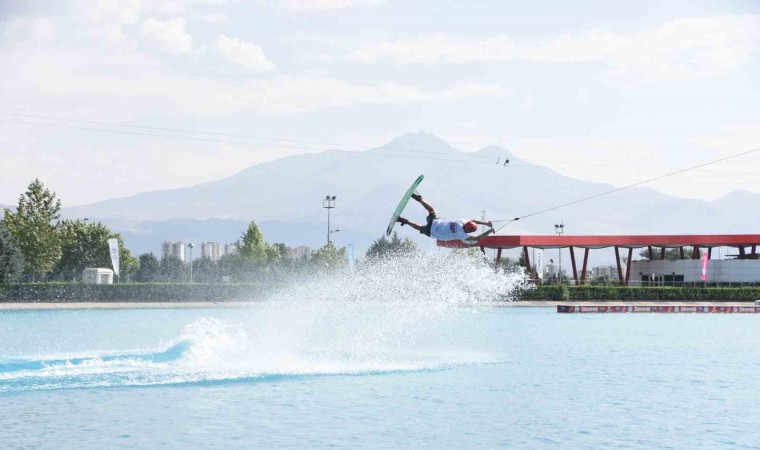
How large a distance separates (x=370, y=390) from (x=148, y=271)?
17273cm

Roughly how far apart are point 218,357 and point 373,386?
715 centimetres

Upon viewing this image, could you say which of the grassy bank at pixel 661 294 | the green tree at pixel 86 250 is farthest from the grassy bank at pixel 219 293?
the green tree at pixel 86 250

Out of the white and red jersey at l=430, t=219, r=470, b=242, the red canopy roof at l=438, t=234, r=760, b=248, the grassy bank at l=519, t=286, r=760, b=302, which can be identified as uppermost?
the red canopy roof at l=438, t=234, r=760, b=248

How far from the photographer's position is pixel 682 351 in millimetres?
44469

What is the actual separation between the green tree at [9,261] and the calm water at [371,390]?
35027 millimetres

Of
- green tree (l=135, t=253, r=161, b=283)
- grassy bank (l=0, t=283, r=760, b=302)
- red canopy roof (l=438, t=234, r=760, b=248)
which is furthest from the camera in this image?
green tree (l=135, t=253, r=161, b=283)

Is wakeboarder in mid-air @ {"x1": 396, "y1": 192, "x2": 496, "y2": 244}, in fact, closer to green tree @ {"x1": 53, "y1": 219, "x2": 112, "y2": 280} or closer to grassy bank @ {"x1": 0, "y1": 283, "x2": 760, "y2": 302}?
grassy bank @ {"x1": 0, "y1": 283, "x2": 760, "y2": 302}

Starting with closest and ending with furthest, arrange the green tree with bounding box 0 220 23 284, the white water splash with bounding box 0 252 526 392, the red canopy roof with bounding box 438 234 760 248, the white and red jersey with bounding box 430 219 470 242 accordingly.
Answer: the white and red jersey with bounding box 430 219 470 242 → the white water splash with bounding box 0 252 526 392 → the green tree with bounding box 0 220 23 284 → the red canopy roof with bounding box 438 234 760 248

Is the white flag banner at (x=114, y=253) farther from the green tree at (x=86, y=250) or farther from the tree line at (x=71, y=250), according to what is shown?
the green tree at (x=86, y=250)

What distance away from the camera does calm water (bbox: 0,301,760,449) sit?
2297 cm

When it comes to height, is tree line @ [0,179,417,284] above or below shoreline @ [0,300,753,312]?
above

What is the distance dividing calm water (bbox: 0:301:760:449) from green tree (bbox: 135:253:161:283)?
5727 inches

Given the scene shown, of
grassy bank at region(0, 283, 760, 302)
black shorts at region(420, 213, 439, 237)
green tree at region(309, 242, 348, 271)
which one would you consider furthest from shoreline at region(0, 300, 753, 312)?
black shorts at region(420, 213, 439, 237)

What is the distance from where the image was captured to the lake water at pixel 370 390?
23.0 m
